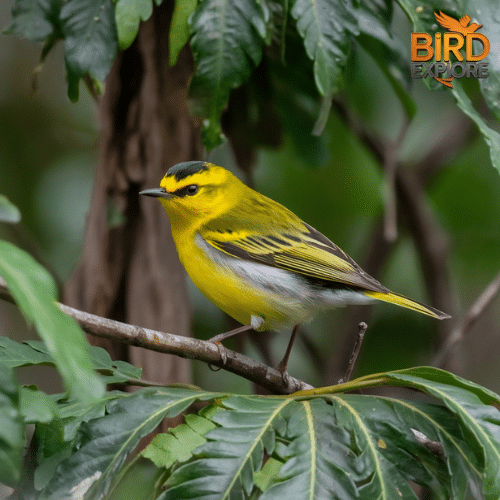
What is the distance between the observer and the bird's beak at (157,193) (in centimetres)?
301

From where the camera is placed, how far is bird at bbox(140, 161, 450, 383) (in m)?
3.03

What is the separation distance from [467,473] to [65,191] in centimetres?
401

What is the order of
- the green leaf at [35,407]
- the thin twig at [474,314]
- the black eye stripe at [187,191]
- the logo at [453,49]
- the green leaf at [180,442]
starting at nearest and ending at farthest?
the green leaf at [35,407] < the green leaf at [180,442] < the logo at [453,49] < the black eye stripe at [187,191] < the thin twig at [474,314]

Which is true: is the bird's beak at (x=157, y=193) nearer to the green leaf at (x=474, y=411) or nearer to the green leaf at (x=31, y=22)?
the green leaf at (x=31, y=22)

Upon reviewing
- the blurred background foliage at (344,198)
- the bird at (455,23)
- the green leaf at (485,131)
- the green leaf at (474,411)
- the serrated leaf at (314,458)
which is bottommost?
the blurred background foliage at (344,198)

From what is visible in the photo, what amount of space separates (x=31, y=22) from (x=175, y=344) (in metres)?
1.40

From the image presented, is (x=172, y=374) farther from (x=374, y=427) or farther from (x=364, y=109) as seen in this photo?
(x=364, y=109)

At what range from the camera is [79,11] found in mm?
2404

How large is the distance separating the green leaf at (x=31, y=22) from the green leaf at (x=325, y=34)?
962 millimetres

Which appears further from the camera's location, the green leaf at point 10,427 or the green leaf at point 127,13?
the green leaf at point 127,13

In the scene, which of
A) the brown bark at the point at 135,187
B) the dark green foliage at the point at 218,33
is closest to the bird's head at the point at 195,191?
the brown bark at the point at 135,187

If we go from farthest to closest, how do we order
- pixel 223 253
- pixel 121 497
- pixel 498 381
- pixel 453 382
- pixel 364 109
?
pixel 498 381
pixel 364 109
pixel 223 253
pixel 121 497
pixel 453 382

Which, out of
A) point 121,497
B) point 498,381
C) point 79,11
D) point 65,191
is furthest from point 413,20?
point 498,381

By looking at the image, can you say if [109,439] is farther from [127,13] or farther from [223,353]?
[127,13]
